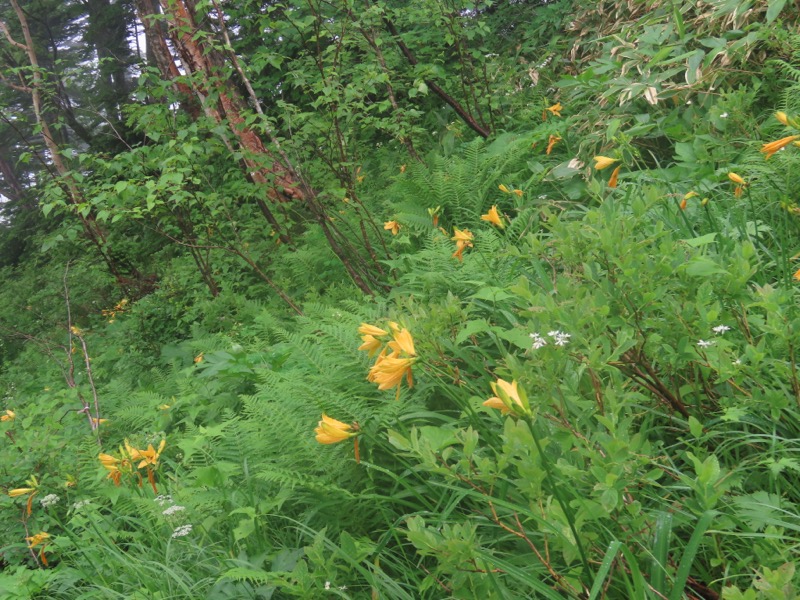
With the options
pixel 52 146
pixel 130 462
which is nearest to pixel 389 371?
pixel 130 462

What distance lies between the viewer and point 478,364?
76.1 inches

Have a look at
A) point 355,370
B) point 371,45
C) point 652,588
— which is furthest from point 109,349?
point 652,588

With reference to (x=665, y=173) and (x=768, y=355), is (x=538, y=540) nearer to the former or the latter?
(x=768, y=355)

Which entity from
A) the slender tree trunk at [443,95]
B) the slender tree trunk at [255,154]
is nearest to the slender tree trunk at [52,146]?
the slender tree trunk at [255,154]

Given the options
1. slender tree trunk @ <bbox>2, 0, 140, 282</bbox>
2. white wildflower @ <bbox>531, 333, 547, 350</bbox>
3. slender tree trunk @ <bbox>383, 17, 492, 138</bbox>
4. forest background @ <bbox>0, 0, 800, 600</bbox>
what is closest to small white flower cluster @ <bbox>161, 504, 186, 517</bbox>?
forest background @ <bbox>0, 0, 800, 600</bbox>

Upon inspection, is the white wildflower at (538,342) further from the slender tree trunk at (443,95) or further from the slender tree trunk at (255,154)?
the slender tree trunk at (443,95)

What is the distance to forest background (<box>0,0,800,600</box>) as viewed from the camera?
126cm

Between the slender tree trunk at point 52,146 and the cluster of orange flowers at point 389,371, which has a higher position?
the slender tree trunk at point 52,146

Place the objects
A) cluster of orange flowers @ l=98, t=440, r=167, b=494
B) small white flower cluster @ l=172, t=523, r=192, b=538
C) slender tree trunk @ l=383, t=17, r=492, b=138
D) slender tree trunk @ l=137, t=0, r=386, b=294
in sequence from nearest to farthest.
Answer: small white flower cluster @ l=172, t=523, r=192, b=538, cluster of orange flowers @ l=98, t=440, r=167, b=494, slender tree trunk @ l=137, t=0, r=386, b=294, slender tree trunk @ l=383, t=17, r=492, b=138

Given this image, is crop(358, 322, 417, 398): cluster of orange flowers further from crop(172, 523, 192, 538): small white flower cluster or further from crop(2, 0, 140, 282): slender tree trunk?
crop(2, 0, 140, 282): slender tree trunk

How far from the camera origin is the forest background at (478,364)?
A: 4.14ft

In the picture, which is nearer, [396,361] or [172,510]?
[396,361]

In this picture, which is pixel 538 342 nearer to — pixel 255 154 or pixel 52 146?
pixel 255 154

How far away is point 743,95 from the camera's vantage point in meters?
3.01
